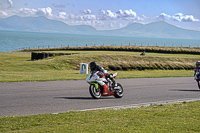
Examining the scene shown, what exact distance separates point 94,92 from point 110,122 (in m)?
5.39

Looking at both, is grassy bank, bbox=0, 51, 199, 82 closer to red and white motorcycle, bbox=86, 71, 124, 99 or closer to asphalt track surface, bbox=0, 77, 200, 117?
asphalt track surface, bbox=0, 77, 200, 117

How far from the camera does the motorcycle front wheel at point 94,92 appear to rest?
540 inches

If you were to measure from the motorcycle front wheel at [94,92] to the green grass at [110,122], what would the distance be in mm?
3266

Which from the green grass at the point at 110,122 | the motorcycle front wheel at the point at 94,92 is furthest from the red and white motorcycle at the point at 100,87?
the green grass at the point at 110,122

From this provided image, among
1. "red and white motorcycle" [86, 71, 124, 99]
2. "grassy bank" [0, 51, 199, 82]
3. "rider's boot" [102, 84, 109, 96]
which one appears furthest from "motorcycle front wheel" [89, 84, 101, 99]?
"grassy bank" [0, 51, 199, 82]

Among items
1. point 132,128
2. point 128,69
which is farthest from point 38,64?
point 132,128

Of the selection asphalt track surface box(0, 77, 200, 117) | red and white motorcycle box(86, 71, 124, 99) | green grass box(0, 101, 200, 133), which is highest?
red and white motorcycle box(86, 71, 124, 99)

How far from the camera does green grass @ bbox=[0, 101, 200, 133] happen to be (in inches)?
297

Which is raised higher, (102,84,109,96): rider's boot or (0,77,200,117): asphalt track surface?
(102,84,109,96): rider's boot

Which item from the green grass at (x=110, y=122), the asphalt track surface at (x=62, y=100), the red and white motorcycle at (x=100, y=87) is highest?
the red and white motorcycle at (x=100, y=87)

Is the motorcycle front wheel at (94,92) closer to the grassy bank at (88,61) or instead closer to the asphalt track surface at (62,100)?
the asphalt track surface at (62,100)

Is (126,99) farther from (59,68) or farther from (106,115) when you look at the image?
(59,68)

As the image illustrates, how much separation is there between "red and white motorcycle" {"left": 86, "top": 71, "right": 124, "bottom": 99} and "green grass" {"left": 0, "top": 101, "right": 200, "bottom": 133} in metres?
3.16

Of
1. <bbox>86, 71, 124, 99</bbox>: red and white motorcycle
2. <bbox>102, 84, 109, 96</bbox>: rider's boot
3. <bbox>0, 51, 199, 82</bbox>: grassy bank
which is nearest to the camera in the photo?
<bbox>86, 71, 124, 99</bbox>: red and white motorcycle
